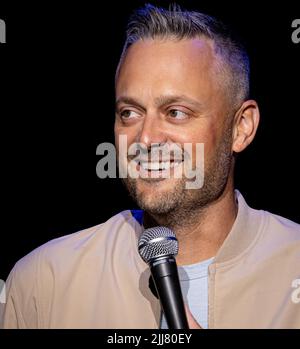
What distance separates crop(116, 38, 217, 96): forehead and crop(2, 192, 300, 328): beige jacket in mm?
621

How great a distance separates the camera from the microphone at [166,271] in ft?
4.33

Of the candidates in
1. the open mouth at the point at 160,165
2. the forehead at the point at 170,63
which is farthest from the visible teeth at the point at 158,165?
the forehead at the point at 170,63

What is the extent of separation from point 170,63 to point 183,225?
0.65 metres

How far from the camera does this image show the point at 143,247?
1493 millimetres

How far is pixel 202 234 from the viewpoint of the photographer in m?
2.03

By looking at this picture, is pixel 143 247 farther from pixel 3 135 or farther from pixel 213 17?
pixel 3 135

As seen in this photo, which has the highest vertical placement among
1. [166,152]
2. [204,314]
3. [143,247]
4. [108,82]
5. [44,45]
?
[44,45]

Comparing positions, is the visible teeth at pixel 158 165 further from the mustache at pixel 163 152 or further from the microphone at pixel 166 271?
the microphone at pixel 166 271

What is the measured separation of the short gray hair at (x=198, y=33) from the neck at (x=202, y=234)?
1.52 feet

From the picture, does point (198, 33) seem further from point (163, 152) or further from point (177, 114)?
point (163, 152)

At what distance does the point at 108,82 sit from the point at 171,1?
0.63 m

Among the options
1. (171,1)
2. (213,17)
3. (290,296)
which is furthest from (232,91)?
(290,296)

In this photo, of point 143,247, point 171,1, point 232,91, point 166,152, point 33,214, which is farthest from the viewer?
point 33,214

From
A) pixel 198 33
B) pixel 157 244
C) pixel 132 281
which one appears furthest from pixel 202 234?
pixel 198 33
